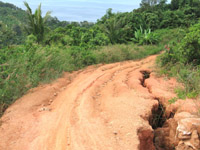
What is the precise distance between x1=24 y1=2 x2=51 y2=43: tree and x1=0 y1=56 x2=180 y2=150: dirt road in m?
4.94

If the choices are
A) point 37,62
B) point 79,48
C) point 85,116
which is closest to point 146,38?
point 79,48

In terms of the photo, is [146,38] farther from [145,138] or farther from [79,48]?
[145,138]

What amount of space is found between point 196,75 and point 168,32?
10.3 metres

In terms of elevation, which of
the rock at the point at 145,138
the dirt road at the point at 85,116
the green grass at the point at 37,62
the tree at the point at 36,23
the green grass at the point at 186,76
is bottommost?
the rock at the point at 145,138

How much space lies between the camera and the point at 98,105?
5.11m

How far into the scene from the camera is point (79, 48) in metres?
9.62

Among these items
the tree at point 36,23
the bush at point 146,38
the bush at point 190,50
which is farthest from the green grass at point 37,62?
the bush at point 146,38

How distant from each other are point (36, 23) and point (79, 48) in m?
3.02

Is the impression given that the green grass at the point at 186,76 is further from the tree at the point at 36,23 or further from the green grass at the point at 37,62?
the tree at the point at 36,23

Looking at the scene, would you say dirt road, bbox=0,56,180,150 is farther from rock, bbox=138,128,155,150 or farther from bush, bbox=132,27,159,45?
bush, bbox=132,27,159,45

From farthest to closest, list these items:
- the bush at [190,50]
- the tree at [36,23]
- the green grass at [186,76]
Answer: the tree at [36,23] < the bush at [190,50] < the green grass at [186,76]

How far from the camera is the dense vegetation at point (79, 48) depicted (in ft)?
19.5

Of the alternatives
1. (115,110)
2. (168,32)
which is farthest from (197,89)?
(168,32)

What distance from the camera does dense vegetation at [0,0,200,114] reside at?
5934 mm
